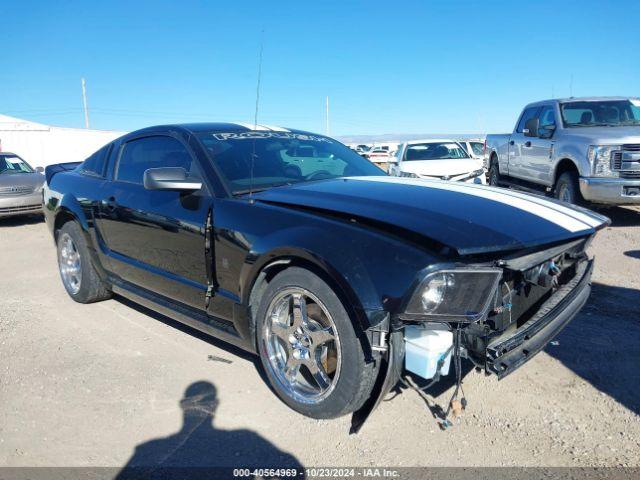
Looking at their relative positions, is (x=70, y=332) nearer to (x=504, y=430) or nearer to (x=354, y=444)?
(x=354, y=444)

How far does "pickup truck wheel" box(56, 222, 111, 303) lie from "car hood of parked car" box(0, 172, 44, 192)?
6039 mm

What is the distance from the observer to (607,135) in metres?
7.39

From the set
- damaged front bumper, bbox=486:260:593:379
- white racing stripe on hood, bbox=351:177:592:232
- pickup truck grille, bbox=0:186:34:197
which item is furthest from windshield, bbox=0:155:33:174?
damaged front bumper, bbox=486:260:593:379

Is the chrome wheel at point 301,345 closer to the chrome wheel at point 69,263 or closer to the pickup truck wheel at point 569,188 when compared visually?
the chrome wheel at point 69,263

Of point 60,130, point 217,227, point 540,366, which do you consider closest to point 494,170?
point 540,366

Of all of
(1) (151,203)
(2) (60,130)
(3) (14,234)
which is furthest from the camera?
(2) (60,130)

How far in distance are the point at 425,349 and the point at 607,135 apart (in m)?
6.54

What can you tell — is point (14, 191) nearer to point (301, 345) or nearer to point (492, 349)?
point (301, 345)

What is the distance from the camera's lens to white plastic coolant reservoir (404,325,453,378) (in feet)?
7.64

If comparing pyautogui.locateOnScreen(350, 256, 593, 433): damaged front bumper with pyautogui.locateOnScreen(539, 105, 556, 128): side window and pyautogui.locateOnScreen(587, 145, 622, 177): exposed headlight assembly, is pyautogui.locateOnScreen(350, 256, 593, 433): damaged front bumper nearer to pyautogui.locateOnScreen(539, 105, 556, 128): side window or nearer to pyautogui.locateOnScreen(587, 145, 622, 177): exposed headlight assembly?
pyautogui.locateOnScreen(587, 145, 622, 177): exposed headlight assembly

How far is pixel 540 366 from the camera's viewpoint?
10.7ft

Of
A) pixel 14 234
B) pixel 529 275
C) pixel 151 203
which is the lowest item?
pixel 14 234

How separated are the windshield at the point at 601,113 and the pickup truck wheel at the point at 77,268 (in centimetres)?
734

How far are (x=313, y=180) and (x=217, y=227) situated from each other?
0.78 metres
